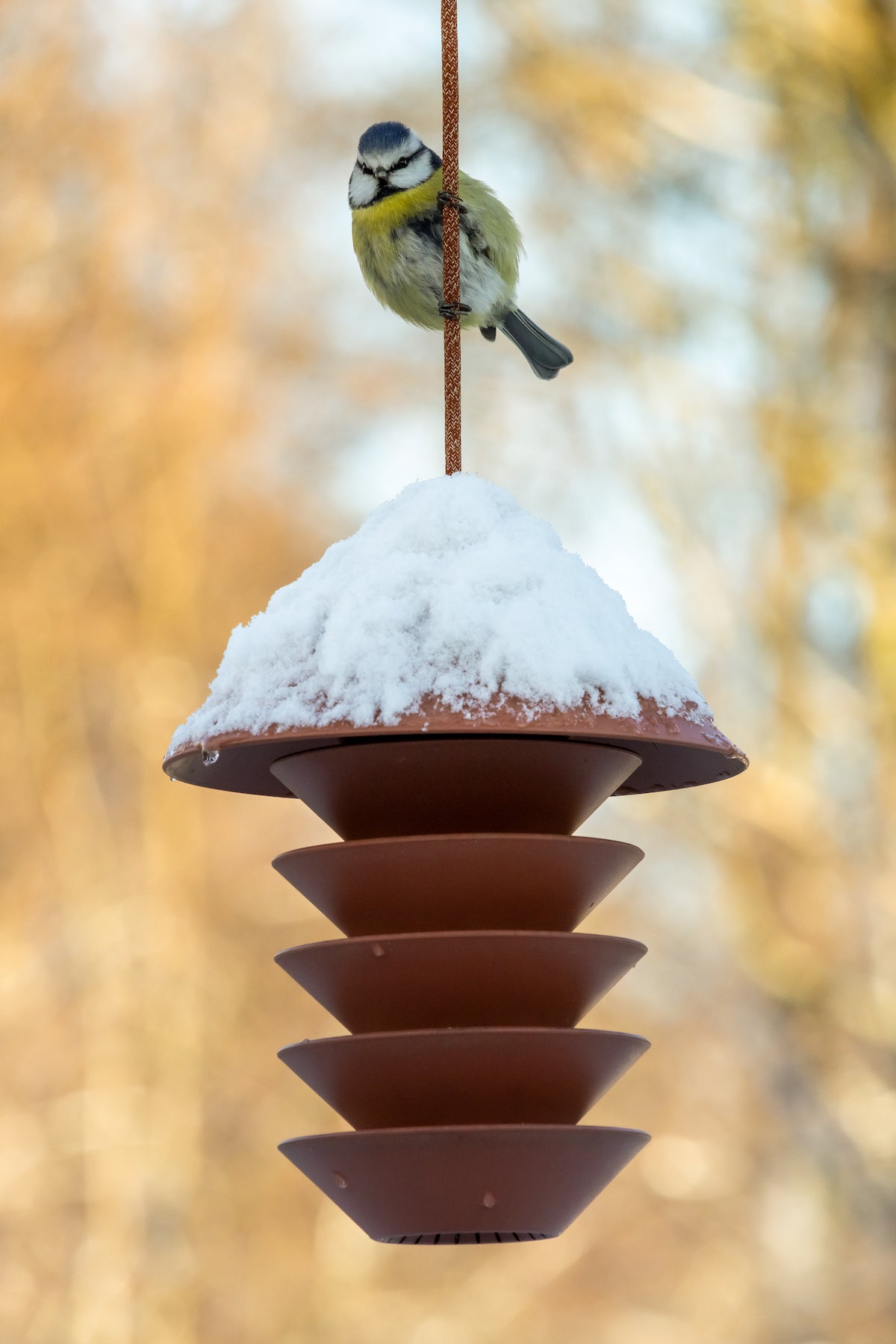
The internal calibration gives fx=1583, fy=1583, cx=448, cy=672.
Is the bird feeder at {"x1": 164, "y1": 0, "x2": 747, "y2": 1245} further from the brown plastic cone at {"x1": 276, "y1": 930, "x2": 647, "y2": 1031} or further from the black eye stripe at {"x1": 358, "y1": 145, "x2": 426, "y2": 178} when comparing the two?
the black eye stripe at {"x1": 358, "y1": 145, "x2": 426, "y2": 178}

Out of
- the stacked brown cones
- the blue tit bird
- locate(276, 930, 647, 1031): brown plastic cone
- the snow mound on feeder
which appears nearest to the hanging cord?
the snow mound on feeder

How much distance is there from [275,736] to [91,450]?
799 centimetres

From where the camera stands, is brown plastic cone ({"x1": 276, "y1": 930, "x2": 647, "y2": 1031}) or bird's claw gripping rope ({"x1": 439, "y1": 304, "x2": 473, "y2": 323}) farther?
bird's claw gripping rope ({"x1": 439, "y1": 304, "x2": 473, "y2": 323})

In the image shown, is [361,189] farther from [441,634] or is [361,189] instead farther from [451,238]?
[441,634]

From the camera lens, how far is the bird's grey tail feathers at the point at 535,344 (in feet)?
8.83

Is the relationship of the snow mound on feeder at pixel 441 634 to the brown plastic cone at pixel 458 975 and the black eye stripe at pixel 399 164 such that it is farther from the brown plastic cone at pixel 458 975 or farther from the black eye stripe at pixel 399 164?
the black eye stripe at pixel 399 164

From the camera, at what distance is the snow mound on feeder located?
123 centimetres

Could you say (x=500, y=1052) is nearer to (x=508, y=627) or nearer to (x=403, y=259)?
(x=508, y=627)

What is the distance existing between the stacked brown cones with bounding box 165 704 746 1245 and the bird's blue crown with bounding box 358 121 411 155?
1278 millimetres

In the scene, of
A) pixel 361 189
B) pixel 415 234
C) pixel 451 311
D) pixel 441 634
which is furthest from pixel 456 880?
pixel 361 189

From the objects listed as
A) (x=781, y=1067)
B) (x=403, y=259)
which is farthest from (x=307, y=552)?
(x=403, y=259)

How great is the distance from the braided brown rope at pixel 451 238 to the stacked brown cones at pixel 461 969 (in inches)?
11.6

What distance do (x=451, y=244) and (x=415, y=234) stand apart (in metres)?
0.93

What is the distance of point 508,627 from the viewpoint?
4.11ft
